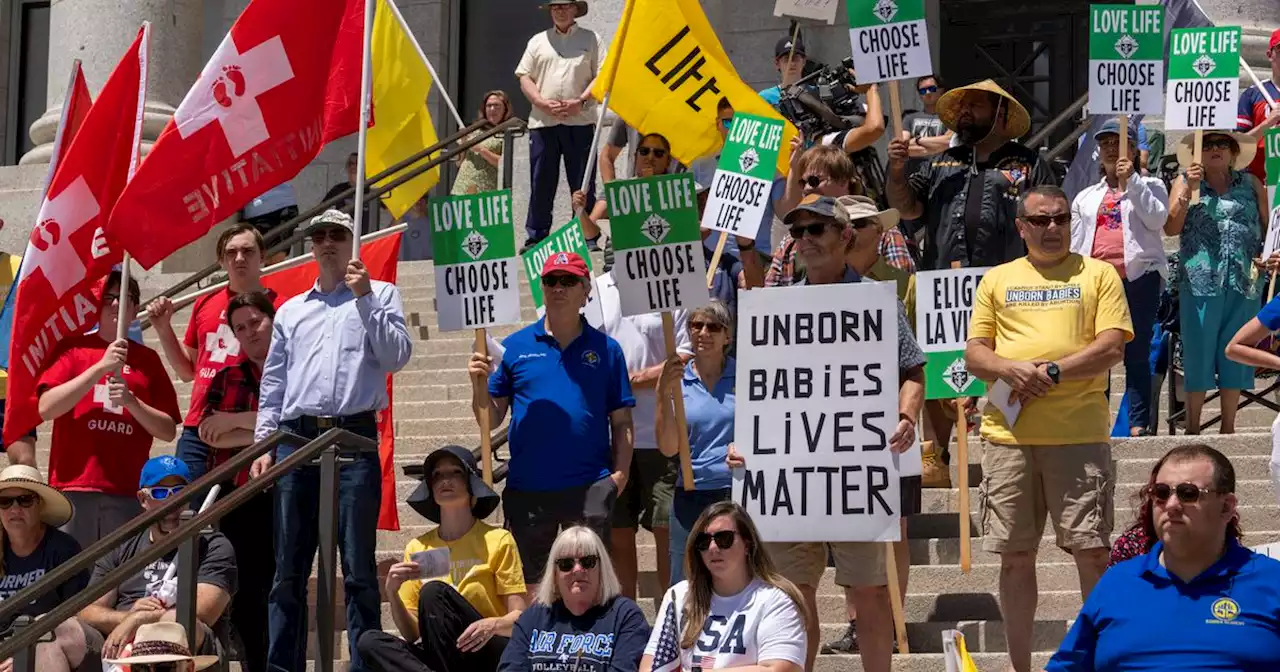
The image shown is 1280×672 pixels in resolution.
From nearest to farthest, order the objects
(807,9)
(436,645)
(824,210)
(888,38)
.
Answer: (436,645) < (824,210) < (888,38) < (807,9)

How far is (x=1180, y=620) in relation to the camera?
21.4ft

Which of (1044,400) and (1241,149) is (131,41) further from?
(1044,400)

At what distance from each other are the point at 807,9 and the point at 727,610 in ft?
22.1

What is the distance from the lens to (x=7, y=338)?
→ 41.0ft

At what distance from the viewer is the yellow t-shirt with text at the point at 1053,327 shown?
9484 millimetres

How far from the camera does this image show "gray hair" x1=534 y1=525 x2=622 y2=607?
8.77 meters

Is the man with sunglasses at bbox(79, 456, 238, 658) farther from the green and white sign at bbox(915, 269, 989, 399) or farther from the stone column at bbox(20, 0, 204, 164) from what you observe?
the stone column at bbox(20, 0, 204, 164)

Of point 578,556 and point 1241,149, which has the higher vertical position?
point 1241,149

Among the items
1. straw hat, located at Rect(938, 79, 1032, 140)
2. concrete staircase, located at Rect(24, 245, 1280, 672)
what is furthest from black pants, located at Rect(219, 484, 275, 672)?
straw hat, located at Rect(938, 79, 1032, 140)

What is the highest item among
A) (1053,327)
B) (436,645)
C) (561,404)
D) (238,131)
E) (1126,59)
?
(1126,59)

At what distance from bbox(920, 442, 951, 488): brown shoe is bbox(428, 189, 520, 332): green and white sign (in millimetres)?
2070

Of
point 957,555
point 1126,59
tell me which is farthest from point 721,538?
point 1126,59

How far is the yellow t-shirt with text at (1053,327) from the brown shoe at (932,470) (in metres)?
1.81

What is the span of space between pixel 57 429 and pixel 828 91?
5785 millimetres
